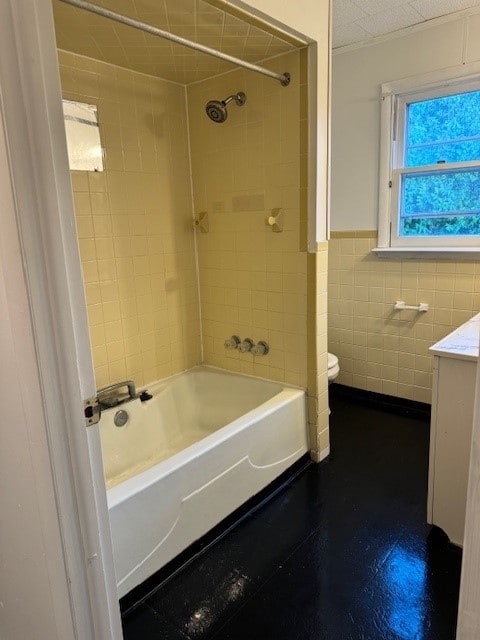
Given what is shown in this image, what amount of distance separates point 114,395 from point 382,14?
101 inches

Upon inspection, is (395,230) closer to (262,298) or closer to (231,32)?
(262,298)

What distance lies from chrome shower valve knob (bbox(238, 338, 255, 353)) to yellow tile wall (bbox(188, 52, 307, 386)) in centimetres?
3

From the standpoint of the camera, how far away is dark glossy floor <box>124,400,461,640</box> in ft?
4.71

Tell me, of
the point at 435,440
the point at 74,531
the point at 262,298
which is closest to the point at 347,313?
the point at 262,298

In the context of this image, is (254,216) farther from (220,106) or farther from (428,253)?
(428,253)

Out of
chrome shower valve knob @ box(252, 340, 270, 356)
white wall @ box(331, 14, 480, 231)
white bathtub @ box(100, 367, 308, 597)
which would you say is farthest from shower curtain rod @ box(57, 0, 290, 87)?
white bathtub @ box(100, 367, 308, 597)

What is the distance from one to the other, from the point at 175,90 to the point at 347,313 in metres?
1.86

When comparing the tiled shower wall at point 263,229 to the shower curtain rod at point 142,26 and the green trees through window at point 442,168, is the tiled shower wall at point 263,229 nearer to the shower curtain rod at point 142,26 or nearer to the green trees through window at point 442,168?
the shower curtain rod at point 142,26

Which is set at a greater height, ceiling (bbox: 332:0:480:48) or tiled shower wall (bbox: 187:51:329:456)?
ceiling (bbox: 332:0:480:48)

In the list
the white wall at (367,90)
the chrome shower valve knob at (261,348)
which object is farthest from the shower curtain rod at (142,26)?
the chrome shower valve knob at (261,348)

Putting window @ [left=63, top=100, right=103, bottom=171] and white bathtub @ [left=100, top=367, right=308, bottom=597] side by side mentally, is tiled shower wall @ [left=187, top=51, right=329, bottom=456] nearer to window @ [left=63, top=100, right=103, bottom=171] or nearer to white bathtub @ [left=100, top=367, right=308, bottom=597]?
white bathtub @ [left=100, top=367, right=308, bottom=597]

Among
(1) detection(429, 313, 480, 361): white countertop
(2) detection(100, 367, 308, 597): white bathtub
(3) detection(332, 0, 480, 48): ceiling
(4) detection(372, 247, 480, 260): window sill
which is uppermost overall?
(3) detection(332, 0, 480, 48): ceiling

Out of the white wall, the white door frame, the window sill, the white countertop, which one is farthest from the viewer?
the window sill

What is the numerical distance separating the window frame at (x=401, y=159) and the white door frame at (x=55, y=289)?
2.39m
